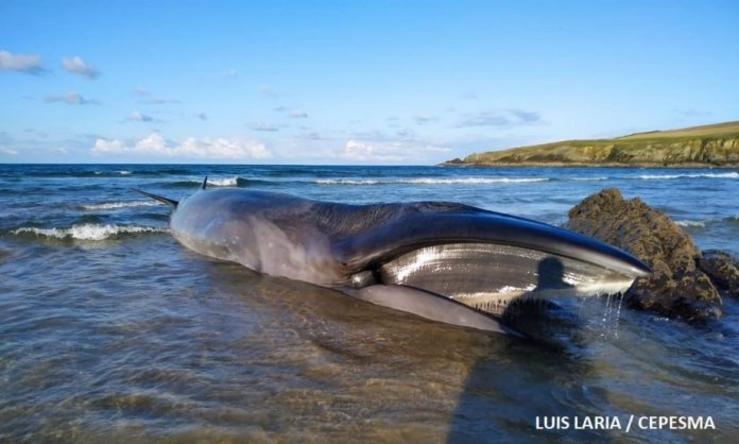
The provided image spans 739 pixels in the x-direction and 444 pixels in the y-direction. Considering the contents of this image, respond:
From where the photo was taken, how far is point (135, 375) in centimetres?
311

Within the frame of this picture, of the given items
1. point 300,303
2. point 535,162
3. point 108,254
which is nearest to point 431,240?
point 300,303

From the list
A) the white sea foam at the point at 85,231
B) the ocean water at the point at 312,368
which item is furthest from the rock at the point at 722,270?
the white sea foam at the point at 85,231

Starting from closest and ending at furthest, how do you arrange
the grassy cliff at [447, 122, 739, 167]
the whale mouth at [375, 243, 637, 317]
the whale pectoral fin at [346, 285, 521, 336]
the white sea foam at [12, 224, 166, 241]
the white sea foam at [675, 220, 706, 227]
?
1. the whale mouth at [375, 243, 637, 317]
2. the whale pectoral fin at [346, 285, 521, 336]
3. the white sea foam at [12, 224, 166, 241]
4. the white sea foam at [675, 220, 706, 227]
5. the grassy cliff at [447, 122, 739, 167]

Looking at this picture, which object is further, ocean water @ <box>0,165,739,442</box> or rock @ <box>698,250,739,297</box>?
rock @ <box>698,250,739,297</box>

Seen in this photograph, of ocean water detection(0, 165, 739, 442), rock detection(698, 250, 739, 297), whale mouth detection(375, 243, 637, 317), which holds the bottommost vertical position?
ocean water detection(0, 165, 739, 442)

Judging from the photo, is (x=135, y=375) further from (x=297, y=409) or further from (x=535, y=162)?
(x=535, y=162)

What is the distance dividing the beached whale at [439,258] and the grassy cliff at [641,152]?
74.5 m

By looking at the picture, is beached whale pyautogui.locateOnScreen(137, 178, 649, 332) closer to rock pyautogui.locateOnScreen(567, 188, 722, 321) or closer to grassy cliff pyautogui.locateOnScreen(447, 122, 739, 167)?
rock pyautogui.locateOnScreen(567, 188, 722, 321)

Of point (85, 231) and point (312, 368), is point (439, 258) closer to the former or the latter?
point (312, 368)

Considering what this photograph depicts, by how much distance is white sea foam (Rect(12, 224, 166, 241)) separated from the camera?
27.8 feet

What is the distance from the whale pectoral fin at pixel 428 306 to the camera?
3.87 meters

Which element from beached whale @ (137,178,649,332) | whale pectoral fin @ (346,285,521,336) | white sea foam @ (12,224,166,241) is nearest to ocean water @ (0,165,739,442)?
whale pectoral fin @ (346,285,521,336)

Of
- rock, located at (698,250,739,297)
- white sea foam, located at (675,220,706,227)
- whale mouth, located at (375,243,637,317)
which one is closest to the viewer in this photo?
whale mouth, located at (375,243,637,317)

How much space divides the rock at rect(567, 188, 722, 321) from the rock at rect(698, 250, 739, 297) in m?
0.09
